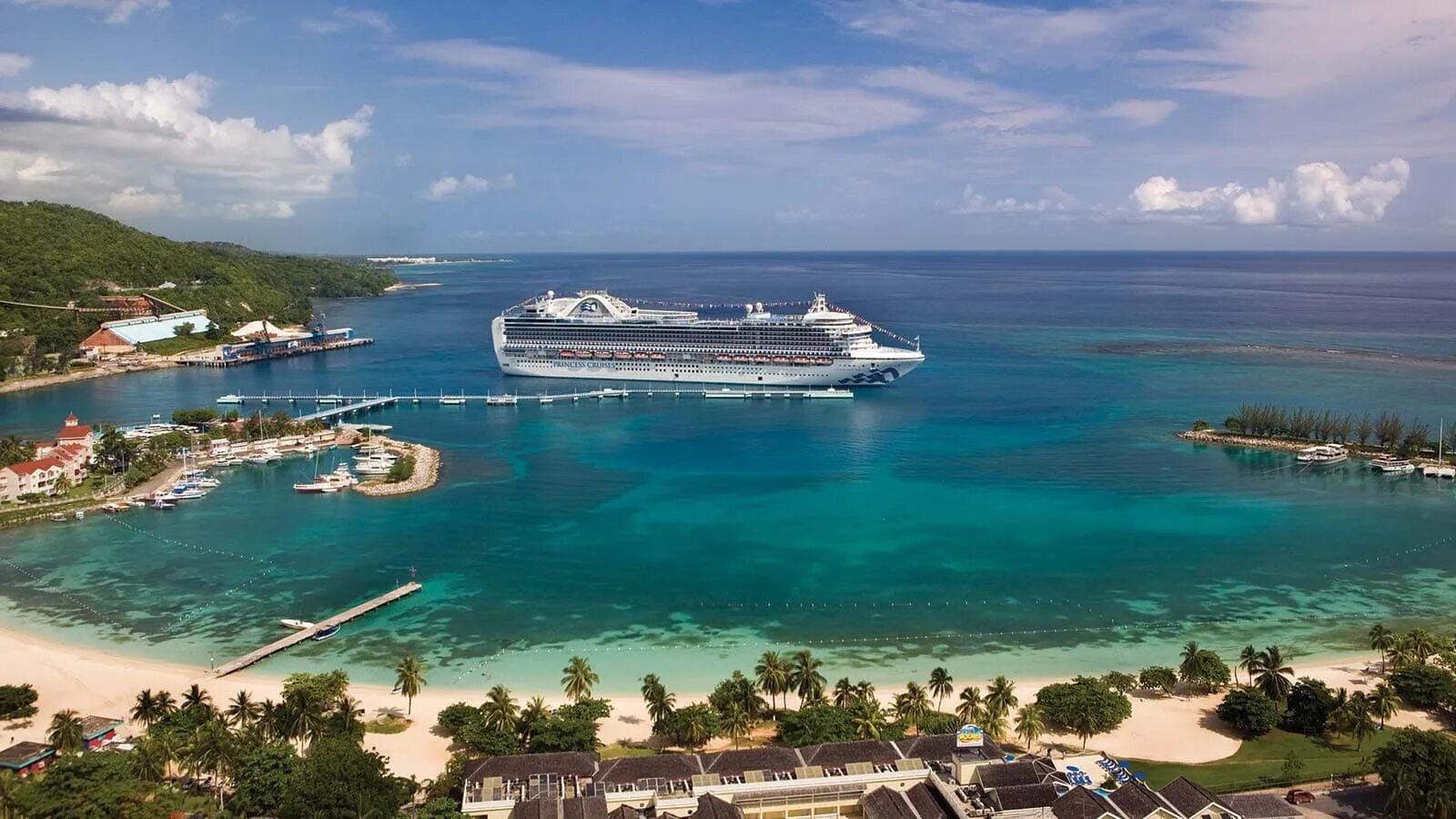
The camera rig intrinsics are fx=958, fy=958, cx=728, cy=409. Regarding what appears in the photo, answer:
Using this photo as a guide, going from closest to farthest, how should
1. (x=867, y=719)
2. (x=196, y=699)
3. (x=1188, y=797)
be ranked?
1. (x=1188, y=797)
2. (x=867, y=719)
3. (x=196, y=699)

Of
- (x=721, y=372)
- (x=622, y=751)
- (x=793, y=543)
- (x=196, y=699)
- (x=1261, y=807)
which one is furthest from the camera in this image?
(x=721, y=372)

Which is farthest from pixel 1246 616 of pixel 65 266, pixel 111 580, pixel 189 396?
pixel 65 266

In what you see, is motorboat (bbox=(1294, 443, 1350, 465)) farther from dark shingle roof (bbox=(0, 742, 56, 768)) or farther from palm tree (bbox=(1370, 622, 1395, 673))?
dark shingle roof (bbox=(0, 742, 56, 768))

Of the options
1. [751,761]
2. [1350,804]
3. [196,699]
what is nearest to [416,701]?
[196,699]

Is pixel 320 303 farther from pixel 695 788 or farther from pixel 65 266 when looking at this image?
pixel 695 788

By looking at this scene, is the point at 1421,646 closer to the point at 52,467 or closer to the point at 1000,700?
the point at 1000,700

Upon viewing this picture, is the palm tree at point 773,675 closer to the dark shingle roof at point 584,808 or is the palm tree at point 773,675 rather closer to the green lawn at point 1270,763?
the dark shingle roof at point 584,808
